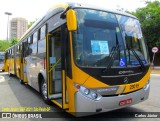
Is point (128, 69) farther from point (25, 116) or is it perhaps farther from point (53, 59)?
point (25, 116)

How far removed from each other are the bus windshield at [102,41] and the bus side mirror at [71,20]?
26 centimetres

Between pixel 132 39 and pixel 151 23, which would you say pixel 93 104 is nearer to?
pixel 132 39

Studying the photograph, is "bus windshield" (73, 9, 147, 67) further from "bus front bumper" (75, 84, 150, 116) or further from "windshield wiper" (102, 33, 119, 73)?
"bus front bumper" (75, 84, 150, 116)

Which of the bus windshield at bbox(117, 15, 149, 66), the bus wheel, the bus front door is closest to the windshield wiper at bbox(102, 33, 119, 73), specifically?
the bus windshield at bbox(117, 15, 149, 66)

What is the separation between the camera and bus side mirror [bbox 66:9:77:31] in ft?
16.6

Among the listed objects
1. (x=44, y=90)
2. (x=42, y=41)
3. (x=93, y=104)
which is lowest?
(x=44, y=90)

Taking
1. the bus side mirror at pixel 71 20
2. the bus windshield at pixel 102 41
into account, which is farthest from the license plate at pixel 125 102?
the bus side mirror at pixel 71 20

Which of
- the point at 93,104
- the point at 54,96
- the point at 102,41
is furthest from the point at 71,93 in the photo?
the point at 54,96

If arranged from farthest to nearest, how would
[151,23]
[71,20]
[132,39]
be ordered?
[151,23] < [132,39] < [71,20]

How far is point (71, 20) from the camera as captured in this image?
5066mm

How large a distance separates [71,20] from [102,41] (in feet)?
3.20

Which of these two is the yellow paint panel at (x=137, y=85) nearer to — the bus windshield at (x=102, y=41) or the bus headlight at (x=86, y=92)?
the bus windshield at (x=102, y=41)

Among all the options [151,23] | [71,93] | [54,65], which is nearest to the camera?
[71,93]

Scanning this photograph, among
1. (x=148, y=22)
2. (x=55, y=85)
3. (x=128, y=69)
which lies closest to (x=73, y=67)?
(x=128, y=69)
